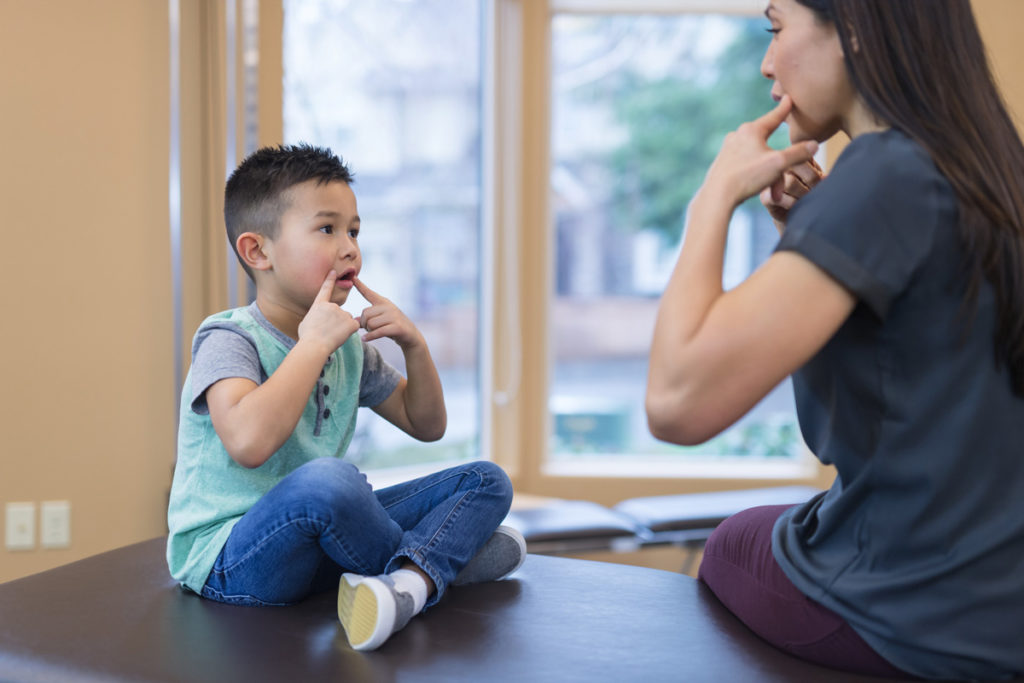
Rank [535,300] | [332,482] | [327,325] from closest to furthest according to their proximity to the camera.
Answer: [332,482] → [327,325] → [535,300]

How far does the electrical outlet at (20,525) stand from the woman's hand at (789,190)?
2205 millimetres

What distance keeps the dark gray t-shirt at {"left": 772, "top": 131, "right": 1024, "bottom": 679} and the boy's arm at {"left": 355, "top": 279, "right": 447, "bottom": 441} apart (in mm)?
707

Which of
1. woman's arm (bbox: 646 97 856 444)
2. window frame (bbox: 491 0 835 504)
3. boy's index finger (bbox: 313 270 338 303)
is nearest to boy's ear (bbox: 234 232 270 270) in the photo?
boy's index finger (bbox: 313 270 338 303)

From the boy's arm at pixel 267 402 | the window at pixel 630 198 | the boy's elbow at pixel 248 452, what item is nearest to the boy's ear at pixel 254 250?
the boy's arm at pixel 267 402

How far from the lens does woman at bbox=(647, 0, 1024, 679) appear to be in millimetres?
971

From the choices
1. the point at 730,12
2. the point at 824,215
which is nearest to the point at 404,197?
the point at 730,12

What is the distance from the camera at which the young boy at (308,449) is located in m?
1.30

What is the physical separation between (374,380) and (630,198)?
7.72 feet

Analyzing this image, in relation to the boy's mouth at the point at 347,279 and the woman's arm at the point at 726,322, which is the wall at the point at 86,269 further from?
the woman's arm at the point at 726,322

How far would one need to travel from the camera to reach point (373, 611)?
1.22 m

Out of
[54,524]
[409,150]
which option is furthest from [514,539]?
[409,150]

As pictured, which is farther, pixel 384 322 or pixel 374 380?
pixel 374 380

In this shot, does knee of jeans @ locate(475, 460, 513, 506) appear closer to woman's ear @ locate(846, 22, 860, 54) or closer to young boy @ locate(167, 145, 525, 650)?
young boy @ locate(167, 145, 525, 650)

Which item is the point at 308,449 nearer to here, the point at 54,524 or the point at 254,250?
the point at 254,250
